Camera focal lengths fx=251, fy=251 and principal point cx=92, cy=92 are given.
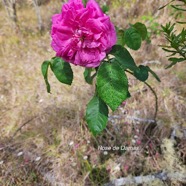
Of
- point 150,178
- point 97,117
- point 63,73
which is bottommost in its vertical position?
point 150,178

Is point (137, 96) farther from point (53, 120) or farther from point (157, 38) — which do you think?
point (157, 38)

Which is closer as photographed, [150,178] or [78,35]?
[78,35]

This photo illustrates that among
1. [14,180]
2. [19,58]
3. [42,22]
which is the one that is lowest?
[14,180]

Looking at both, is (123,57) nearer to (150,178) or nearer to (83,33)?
(83,33)

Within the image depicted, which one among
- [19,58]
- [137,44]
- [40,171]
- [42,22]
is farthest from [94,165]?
[42,22]

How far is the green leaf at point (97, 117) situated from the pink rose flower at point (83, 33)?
7.0 inches

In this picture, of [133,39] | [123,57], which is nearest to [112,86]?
[123,57]

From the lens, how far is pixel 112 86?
2.17 feet

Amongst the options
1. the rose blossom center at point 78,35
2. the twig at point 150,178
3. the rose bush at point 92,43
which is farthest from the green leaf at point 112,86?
the twig at point 150,178

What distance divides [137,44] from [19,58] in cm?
213

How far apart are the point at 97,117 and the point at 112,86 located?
146 mm

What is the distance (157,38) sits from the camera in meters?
2.66

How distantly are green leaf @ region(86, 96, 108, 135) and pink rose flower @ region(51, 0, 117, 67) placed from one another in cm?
18

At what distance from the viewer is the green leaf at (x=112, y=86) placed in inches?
26.0
